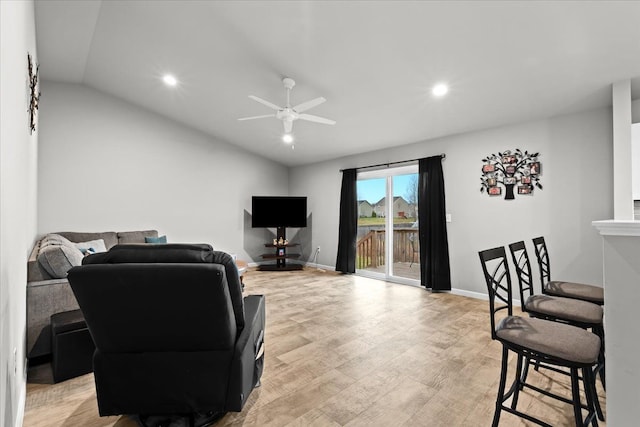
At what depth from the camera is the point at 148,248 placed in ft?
4.83

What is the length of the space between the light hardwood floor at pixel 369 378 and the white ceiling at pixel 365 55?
2.64 m

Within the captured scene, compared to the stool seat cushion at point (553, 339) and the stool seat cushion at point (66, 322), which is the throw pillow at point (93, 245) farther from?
the stool seat cushion at point (553, 339)

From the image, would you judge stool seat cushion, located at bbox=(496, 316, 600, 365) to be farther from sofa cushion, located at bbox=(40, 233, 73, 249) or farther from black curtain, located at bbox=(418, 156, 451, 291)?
sofa cushion, located at bbox=(40, 233, 73, 249)

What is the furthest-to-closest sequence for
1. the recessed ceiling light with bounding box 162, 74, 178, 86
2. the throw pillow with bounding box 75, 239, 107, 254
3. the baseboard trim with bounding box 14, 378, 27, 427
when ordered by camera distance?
the recessed ceiling light with bounding box 162, 74, 178, 86
the throw pillow with bounding box 75, 239, 107, 254
the baseboard trim with bounding box 14, 378, 27, 427

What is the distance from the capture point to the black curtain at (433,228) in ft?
14.9

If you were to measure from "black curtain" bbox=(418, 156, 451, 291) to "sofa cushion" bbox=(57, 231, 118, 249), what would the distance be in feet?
16.2

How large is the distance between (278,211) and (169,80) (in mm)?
3276

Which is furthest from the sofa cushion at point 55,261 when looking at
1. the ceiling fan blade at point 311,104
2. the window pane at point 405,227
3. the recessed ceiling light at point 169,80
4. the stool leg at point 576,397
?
the window pane at point 405,227

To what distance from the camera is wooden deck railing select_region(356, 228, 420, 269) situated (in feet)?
17.7

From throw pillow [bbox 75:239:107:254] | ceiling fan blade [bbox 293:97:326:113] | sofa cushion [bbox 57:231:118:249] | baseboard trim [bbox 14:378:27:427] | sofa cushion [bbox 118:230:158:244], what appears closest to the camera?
baseboard trim [bbox 14:378:27:427]

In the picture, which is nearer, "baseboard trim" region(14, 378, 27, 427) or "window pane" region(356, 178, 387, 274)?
"baseboard trim" region(14, 378, 27, 427)

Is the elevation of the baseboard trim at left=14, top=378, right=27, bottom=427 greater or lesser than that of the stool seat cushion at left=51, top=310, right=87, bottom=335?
lesser

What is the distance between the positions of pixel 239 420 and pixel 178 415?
0.35m

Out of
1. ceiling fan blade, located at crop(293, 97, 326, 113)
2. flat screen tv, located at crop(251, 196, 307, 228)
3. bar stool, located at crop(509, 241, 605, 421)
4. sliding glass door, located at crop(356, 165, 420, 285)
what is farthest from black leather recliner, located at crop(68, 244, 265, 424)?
flat screen tv, located at crop(251, 196, 307, 228)
